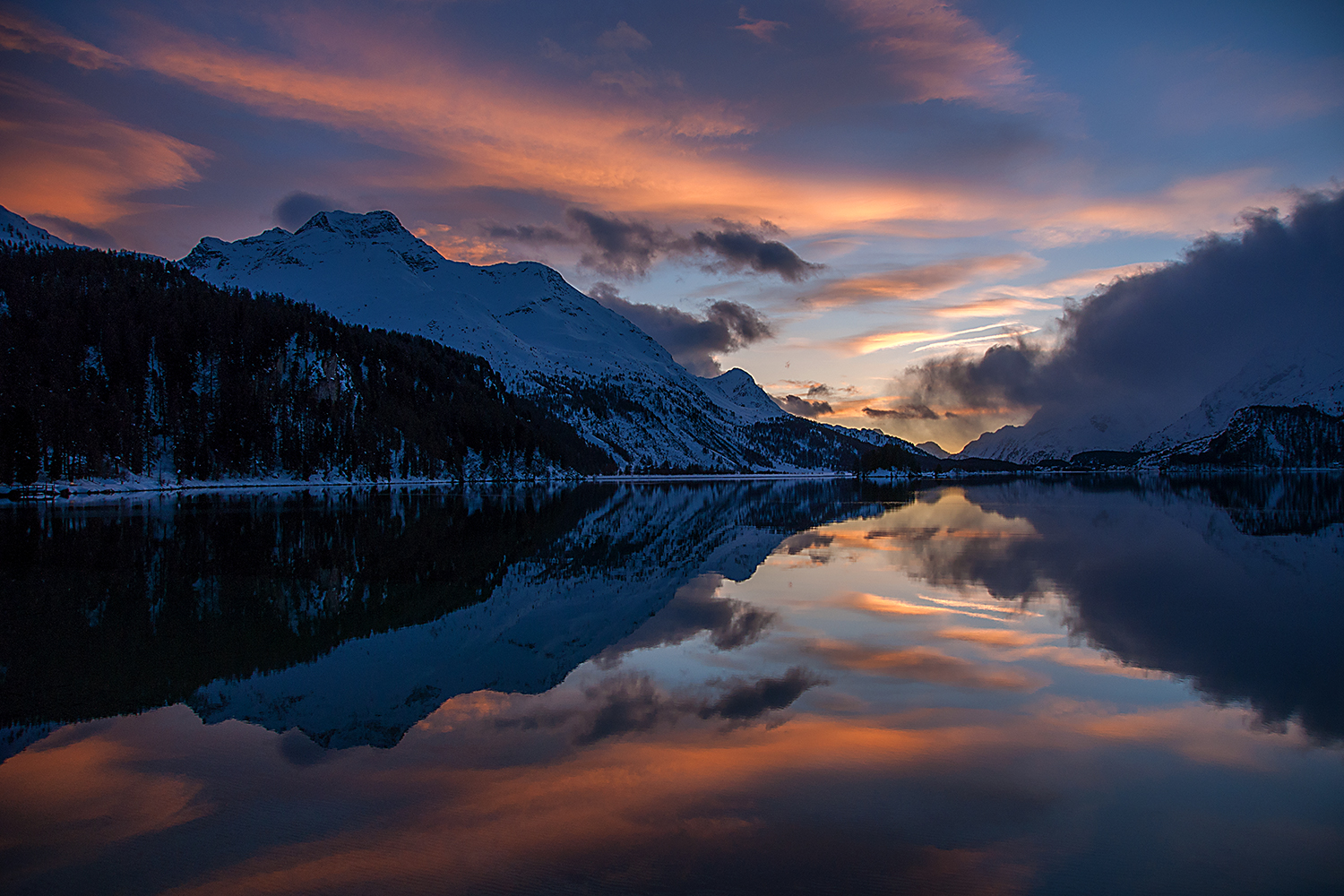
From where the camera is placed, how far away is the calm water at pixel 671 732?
718cm

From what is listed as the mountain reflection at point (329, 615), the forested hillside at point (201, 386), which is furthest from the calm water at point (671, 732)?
the forested hillside at point (201, 386)

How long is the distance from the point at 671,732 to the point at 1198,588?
1917cm

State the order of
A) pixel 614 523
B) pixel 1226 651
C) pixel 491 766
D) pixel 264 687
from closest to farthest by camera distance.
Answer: pixel 491 766 → pixel 264 687 → pixel 1226 651 → pixel 614 523

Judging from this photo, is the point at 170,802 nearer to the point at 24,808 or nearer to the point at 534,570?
the point at 24,808

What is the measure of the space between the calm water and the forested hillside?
349 feet

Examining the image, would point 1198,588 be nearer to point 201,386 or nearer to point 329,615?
point 329,615

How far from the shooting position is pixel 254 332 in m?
157

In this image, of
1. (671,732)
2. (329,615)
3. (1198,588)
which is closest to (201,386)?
(329,615)

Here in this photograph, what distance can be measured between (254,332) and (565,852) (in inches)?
6875

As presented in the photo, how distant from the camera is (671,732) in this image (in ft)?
35.3

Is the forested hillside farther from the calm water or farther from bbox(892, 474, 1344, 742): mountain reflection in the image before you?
bbox(892, 474, 1344, 742): mountain reflection

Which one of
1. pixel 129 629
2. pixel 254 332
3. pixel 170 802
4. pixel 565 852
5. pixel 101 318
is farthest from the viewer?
pixel 254 332

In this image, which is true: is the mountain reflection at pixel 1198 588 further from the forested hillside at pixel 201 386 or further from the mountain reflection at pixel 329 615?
the forested hillside at pixel 201 386

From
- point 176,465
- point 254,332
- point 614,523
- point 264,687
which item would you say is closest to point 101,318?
point 254,332
